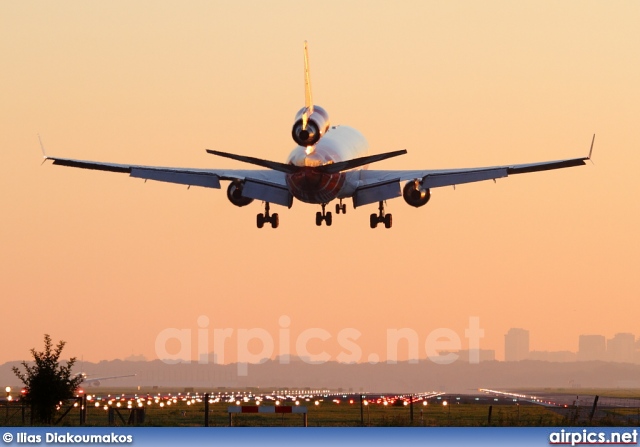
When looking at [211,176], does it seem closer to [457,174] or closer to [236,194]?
[236,194]

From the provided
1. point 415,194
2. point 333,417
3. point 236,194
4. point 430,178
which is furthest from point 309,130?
point 333,417

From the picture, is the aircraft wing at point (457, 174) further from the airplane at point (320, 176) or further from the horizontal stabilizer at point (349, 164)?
the horizontal stabilizer at point (349, 164)

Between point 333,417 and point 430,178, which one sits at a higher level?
point 430,178

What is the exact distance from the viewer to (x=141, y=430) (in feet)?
150

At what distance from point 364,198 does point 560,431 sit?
3236cm

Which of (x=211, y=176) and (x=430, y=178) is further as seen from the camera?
(x=211, y=176)

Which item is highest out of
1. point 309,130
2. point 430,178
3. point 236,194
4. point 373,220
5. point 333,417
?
point 309,130

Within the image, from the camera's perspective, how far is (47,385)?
6022cm

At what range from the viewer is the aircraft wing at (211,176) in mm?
72938

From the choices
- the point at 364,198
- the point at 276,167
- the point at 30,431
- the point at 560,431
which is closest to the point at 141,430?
the point at 30,431

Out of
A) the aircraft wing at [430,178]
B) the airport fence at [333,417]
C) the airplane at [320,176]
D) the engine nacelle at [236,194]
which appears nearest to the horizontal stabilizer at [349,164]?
the airplane at [320,176]

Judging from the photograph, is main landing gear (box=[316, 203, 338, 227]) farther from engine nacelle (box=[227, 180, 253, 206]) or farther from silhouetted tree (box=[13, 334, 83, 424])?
silhouetted tree (box=[13, 334, 83, 424])

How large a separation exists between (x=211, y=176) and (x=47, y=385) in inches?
798

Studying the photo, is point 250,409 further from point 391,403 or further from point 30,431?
point 391,403
